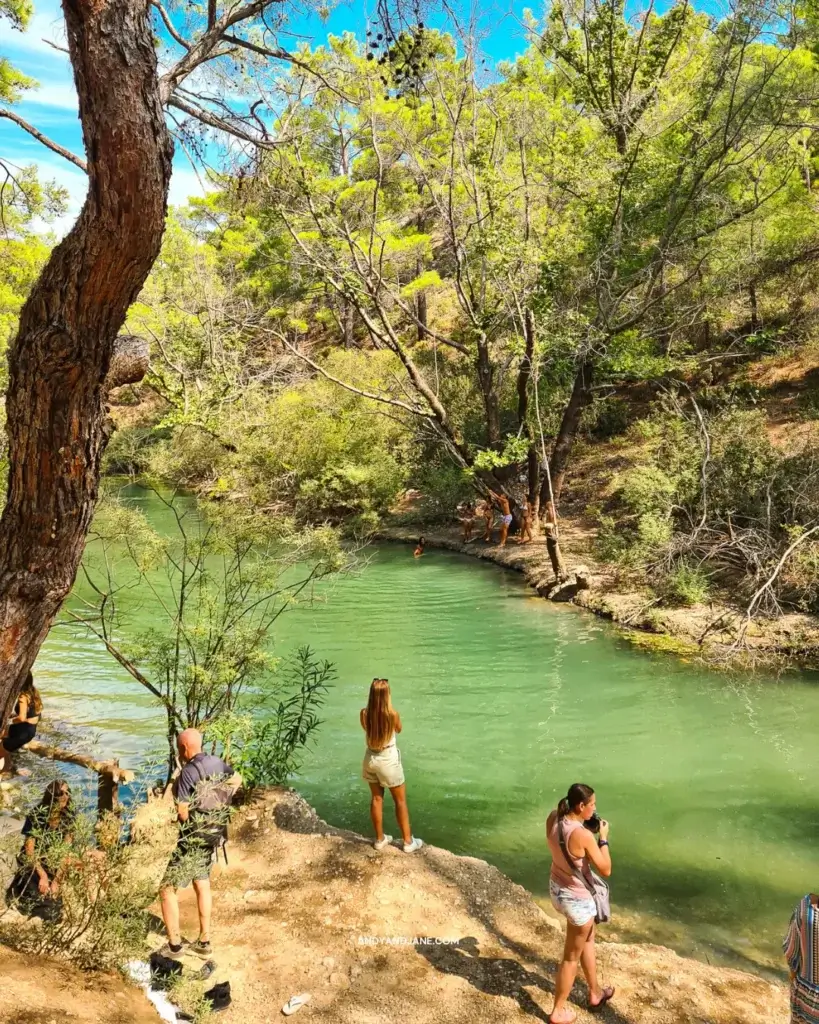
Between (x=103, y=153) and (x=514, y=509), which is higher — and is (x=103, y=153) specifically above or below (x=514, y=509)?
above

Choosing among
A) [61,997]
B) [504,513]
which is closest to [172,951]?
[61,997]

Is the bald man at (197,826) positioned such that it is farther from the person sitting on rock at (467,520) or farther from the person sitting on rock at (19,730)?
the person sitting on rock at (467,520)

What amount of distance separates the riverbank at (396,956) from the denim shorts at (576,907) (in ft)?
2.18

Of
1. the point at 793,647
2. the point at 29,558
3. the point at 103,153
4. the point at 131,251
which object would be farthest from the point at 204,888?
the point at 793,647

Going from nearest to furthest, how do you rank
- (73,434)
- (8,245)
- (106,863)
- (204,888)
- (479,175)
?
(73,434)
(106,863)
(204,888)
(8,245)
(479,175)

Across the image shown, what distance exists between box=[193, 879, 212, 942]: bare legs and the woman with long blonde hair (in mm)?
1587

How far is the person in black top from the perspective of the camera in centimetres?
353

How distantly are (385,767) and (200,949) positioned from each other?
182 centimetres

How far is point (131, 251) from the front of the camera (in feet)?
8.21

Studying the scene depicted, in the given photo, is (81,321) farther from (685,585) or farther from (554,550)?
(554,550)

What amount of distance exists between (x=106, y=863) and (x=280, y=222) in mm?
15305

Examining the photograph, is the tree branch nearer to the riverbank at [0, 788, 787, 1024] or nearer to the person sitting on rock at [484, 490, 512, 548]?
the riverbank at [0, 788, 787, 1024]

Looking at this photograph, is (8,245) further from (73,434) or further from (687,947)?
(687,947)

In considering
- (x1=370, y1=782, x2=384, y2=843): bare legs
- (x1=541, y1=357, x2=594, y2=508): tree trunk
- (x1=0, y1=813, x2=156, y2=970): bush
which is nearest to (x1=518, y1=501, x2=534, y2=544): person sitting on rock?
(x1=541, y1=357, x2=594, y2=508): tree trunk
